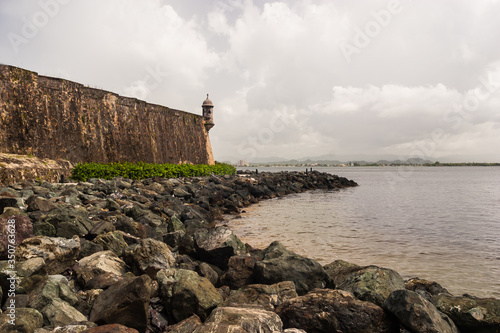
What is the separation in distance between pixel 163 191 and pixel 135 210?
622 cm

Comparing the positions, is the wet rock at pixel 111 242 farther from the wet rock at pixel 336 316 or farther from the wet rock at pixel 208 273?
the wet rock at pixel 336 316

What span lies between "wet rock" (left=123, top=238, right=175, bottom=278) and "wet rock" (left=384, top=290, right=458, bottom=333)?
325 cm

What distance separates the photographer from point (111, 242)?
575 centimetres

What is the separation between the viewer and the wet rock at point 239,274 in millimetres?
5074

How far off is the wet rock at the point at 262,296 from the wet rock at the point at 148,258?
1363 mm

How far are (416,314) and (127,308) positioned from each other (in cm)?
307

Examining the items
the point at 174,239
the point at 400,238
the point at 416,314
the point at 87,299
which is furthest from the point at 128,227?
the point at 400,238

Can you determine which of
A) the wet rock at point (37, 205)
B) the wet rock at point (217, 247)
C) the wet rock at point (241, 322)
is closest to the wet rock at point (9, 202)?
the wet rock at point (37, 205)

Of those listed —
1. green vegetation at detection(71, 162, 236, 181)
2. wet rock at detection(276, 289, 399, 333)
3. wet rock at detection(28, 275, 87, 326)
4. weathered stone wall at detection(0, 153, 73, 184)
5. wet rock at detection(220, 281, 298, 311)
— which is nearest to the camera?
wet rock at detection(28, 275, 87, 326)

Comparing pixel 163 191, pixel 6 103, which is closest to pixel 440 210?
pixel 163 191

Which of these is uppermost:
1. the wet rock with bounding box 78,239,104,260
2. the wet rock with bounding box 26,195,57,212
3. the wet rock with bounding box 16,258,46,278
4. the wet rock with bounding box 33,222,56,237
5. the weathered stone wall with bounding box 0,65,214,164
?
the weathered stone wall with bounding box 0,65,214,164

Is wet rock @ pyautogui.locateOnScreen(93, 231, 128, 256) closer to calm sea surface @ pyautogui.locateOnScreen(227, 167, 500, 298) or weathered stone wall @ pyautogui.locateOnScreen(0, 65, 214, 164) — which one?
calm sea surface @ pyautogui.locateOnScreen(227, 167, 500, 298)

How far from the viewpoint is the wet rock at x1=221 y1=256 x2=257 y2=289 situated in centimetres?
507

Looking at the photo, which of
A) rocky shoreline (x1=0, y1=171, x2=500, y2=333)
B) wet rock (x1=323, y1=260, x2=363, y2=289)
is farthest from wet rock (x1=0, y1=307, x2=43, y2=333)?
wet rock (x1=323, y1=260, x2=363, y2=289)
